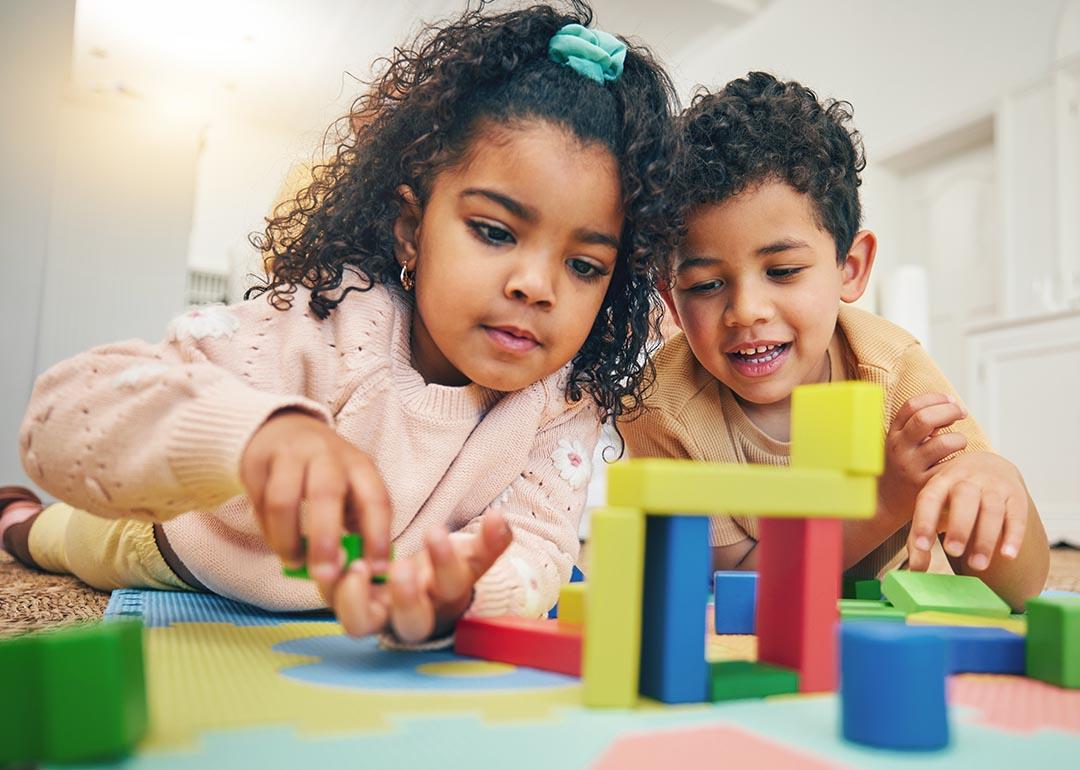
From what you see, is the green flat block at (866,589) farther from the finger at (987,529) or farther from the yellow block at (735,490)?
the yellow block at (735,490)

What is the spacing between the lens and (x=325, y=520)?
451mm

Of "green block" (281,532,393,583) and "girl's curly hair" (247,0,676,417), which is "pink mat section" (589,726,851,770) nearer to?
"green block" (281,532,393,583)

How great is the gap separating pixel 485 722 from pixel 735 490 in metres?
0.16

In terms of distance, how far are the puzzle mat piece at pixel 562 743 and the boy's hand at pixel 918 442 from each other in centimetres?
47

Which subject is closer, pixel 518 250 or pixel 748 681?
pixel 748 681

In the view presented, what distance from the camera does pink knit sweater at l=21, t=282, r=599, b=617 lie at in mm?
616

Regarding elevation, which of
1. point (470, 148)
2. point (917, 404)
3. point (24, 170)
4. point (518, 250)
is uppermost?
point (24, 170)

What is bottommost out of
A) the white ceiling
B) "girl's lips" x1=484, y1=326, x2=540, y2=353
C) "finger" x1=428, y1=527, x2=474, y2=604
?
"finger" x1=428, y1=527, x2=474, y2=604

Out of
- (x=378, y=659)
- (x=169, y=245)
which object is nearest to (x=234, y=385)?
(x=378, y=659)

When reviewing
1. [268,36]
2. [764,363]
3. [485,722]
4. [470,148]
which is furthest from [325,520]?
[268,36]

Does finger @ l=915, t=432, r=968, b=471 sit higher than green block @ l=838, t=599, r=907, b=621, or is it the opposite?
finger @ l=915, t=432, r=968, b=471

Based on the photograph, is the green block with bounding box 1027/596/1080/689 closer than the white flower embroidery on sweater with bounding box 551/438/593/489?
Yes

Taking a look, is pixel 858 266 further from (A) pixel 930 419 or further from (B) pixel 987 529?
(B) pixel 987 529

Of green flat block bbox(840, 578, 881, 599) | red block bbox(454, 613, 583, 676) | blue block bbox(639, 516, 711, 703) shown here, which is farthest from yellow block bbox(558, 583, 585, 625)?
green flat block bbox(840, 578, 881, 599)
